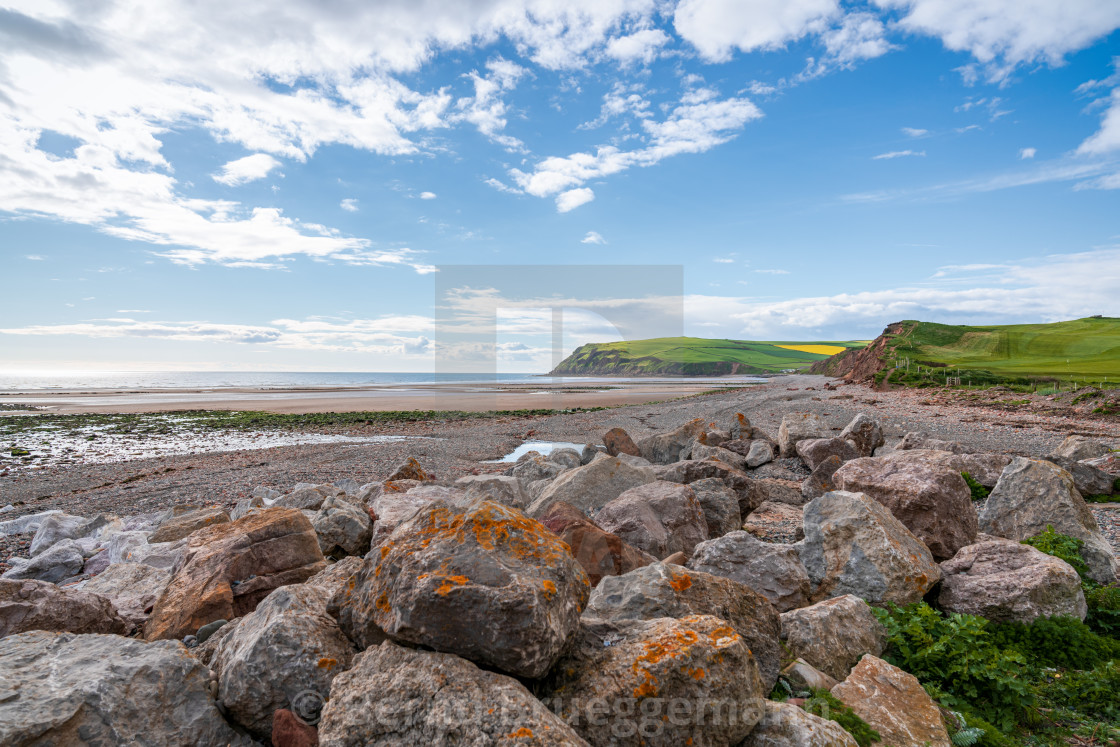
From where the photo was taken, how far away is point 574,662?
11.0 feet

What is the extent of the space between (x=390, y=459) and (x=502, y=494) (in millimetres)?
11938

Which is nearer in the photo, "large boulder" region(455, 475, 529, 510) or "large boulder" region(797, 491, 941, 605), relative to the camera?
"large boulder" region(797, 491, 941, 605)

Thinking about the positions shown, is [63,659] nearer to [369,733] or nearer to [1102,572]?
[369,733]

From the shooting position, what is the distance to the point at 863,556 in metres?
5.41

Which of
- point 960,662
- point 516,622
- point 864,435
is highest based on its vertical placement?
point 516,622

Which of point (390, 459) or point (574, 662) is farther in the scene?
point (390, 459)

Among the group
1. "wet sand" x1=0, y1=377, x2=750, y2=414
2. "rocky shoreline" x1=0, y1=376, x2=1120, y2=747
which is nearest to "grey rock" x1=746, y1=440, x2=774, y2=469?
"rocky shoreline" x1=0, y1=376, x2=1120, y2=747

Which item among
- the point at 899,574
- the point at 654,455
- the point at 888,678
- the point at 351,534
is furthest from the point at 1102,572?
the point at 654,455

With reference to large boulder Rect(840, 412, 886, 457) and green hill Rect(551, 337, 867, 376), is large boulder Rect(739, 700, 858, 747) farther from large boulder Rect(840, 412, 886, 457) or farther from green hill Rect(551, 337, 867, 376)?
green hill Rect(551, 337, 867, 376)

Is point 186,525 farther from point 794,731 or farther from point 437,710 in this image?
point 794,731

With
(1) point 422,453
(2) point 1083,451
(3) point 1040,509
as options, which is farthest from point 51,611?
(2) point 1083,451

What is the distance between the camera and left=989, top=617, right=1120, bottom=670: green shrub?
15.5 ft

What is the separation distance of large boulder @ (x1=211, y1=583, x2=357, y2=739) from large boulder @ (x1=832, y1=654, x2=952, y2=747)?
358cm

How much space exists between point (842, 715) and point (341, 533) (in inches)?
224
